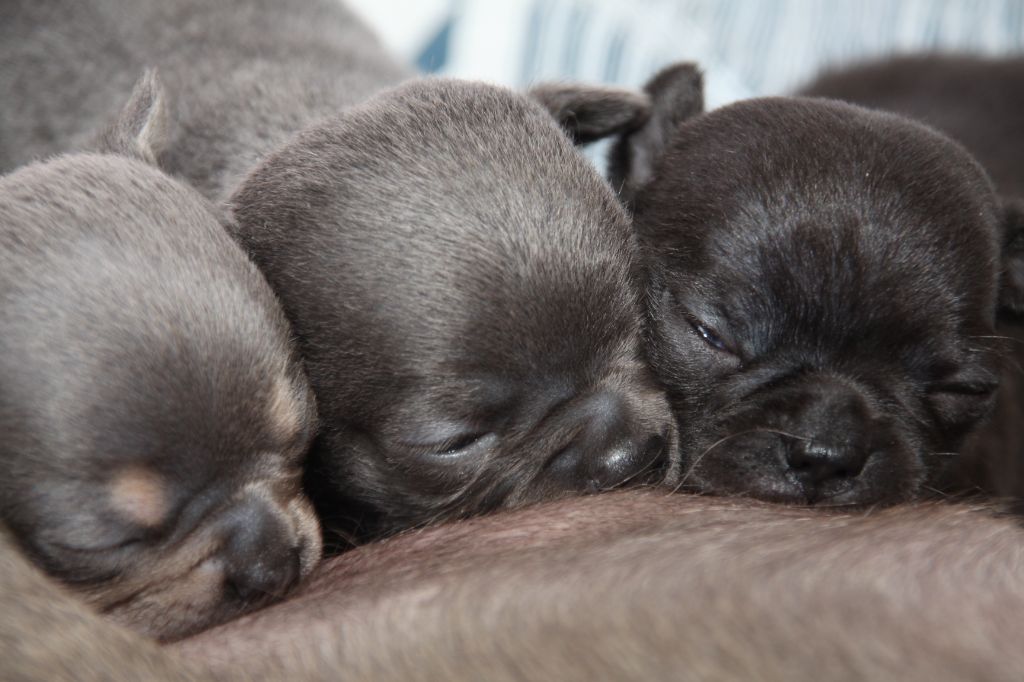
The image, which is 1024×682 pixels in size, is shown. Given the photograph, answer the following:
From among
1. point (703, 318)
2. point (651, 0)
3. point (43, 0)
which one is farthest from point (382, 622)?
point (651, 0)

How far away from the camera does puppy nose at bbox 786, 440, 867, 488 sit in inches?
73.2

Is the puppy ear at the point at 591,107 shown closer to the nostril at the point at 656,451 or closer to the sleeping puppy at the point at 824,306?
the sleeping puppy at the point at 824,306

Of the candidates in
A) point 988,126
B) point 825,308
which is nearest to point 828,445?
point 825,308

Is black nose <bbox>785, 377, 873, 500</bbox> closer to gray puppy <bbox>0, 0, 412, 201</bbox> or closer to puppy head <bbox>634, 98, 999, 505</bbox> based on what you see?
puppy head <bbox>634, 98, 999, 505</bbox>

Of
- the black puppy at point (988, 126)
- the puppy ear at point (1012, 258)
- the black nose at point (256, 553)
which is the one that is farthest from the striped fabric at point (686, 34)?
the black nose at point (256, 553)

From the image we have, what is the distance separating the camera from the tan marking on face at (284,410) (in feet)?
5.57

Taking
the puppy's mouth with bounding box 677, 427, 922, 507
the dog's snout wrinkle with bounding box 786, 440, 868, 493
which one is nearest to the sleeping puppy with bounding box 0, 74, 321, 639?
the puppy's mouth with bounding box 677, 427, 922, 507

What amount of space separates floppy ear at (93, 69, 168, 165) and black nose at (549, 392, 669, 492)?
0.95 metres

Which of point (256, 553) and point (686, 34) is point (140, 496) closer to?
point (256, 553)

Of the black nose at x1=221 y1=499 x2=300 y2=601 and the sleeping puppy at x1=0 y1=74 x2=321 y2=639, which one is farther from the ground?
the sleeping puppy at x1=0 y1=74 x2=321 y2=639

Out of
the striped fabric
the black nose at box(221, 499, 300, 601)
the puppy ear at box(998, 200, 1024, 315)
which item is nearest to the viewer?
the black nose at box(221, 499, 300, 601)

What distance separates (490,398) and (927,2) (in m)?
3.71

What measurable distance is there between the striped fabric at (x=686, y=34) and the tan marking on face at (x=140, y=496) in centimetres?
255

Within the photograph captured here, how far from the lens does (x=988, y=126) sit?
3207 millimetres
